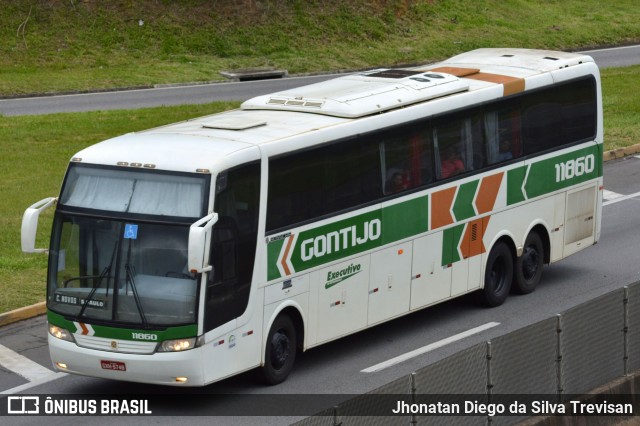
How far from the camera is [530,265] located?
1892 cm

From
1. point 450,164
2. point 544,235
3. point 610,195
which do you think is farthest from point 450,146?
point 610,195

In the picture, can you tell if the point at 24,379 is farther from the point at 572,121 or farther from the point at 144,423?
the point at 572,121

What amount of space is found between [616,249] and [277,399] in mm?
8778

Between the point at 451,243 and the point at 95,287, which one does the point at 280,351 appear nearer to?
the point at 95,287

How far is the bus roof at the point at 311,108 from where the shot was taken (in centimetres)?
1389

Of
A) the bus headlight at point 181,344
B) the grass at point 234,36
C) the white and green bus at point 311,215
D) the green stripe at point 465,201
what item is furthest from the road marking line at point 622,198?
the grass at point 234,36

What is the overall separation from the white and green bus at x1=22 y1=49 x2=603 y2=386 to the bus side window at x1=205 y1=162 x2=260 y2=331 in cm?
2

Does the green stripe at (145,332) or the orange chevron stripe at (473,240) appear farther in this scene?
the orange chevron stripe at (473,240)

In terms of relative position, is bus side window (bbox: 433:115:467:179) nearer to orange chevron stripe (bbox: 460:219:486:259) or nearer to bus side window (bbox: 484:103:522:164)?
bus side window (bbox: 484:103:522:164)

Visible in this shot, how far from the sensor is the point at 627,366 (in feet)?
44.7

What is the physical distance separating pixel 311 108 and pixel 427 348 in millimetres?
3370

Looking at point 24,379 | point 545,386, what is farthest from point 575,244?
point 24,379

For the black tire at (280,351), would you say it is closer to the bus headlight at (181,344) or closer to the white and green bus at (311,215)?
the white and green bus at (311,215)

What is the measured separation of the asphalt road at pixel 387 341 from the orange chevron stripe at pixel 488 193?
1.50 meters
